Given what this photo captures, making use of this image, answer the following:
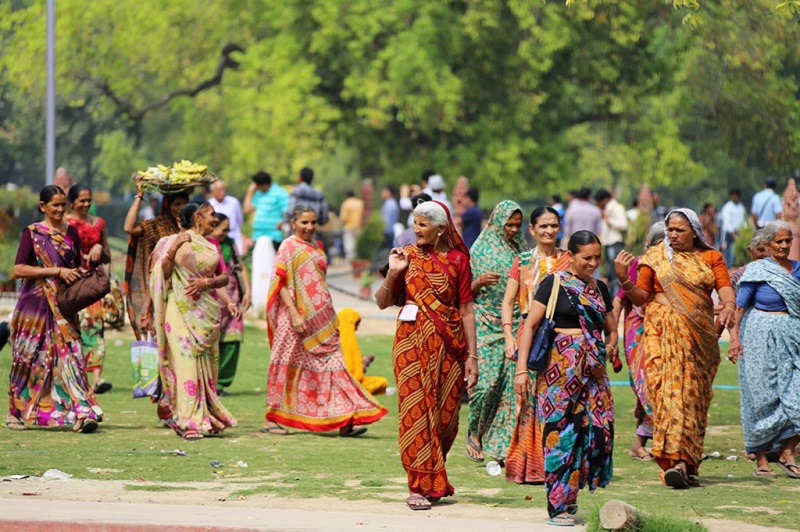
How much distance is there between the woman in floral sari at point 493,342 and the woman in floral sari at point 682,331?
147cm

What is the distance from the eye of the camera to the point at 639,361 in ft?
37.5

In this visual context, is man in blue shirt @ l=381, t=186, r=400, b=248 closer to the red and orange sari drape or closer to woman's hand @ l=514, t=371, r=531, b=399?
the red and orange sari drape

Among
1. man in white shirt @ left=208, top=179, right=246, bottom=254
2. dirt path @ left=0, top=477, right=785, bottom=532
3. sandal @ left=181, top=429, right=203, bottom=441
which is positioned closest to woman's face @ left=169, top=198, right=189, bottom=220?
sandal @ left=181, top=429, right=203, bottom=441

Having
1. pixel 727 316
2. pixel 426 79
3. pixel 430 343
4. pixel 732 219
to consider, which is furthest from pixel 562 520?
pixel 426 79

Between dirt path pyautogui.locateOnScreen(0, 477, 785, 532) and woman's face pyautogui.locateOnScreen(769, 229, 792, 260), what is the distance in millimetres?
3074

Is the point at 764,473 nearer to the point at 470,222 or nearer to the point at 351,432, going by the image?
the point at 351,432

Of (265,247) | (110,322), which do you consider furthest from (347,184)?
(110,322)

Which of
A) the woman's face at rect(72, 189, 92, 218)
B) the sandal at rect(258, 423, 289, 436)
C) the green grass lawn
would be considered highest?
the woman's face at rect(72, 189, 92, 218)

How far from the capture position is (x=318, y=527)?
7750 millimetres

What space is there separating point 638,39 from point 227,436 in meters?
25.5

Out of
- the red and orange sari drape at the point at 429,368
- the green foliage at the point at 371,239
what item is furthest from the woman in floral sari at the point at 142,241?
the green foliage at the point at 371,239

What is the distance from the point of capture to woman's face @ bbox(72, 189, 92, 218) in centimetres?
1328

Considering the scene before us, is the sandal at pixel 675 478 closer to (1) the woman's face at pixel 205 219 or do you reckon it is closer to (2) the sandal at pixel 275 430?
(2) the sandal at pixel 275 430

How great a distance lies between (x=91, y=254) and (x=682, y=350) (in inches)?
195
